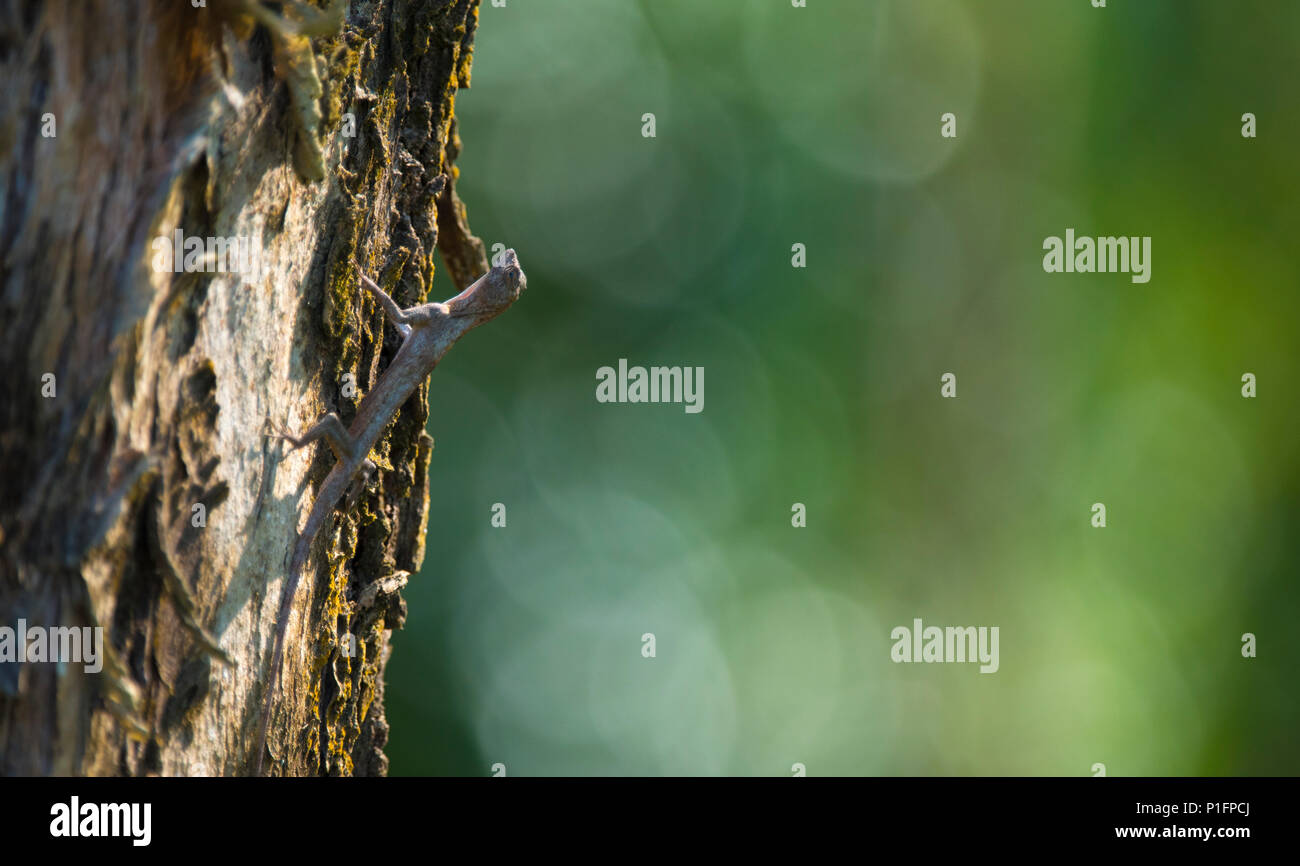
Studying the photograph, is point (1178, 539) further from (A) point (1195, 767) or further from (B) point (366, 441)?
(B) point (366, 441)

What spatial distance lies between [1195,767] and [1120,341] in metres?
3.42

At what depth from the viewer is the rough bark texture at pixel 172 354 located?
1.32 metres

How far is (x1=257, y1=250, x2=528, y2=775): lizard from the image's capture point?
1.80 meters

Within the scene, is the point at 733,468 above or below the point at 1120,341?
below

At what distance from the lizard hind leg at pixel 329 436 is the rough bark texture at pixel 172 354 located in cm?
3

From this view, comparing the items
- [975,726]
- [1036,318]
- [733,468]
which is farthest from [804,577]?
[1036,318]

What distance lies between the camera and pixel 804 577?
30.0 feet
